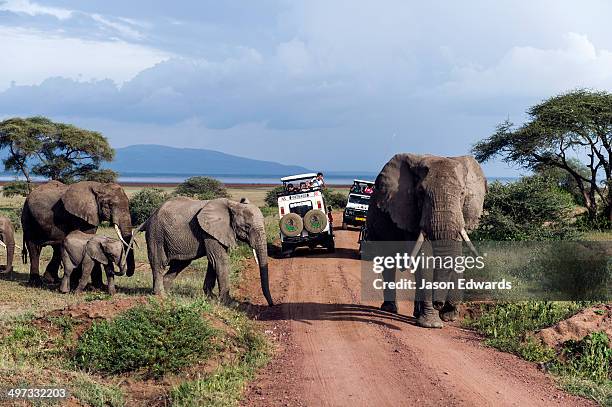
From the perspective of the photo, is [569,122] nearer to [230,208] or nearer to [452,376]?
[230,208]

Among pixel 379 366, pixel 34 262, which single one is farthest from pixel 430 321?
pixel 34 262

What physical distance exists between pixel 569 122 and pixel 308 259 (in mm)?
17057

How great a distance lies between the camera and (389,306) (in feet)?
45.7

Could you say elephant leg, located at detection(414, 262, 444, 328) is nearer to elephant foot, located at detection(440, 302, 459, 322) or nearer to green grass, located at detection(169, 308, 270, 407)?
elephant foot, located at detection(440, 302, 459, 322)

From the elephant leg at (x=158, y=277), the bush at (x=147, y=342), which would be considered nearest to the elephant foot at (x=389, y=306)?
the bush at (x=147, y=342)

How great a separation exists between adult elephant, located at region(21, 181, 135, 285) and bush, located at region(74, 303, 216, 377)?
610 cm

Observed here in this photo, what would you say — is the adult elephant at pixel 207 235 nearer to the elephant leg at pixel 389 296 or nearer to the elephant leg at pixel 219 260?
the elephant leg at pixel 219 260

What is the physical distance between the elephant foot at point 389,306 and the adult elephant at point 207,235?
248 cm

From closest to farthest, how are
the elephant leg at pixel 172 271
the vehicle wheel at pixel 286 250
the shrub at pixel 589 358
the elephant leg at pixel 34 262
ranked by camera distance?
1. the shrub at pixel 589 358
2. the elephant leg at pixel 172 271
3. the elephant leg at pixel 34 262
4. the vehicle wheel at pixel 286 250

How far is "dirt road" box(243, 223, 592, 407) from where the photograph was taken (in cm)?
864

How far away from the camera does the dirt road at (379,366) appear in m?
8.64

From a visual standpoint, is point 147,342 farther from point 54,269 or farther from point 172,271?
point 54,269

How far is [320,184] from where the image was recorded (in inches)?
1013

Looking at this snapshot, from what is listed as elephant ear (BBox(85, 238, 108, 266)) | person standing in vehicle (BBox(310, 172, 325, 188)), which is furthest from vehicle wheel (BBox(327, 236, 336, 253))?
elephant ear (BBox(85, 238, 108, 266))
